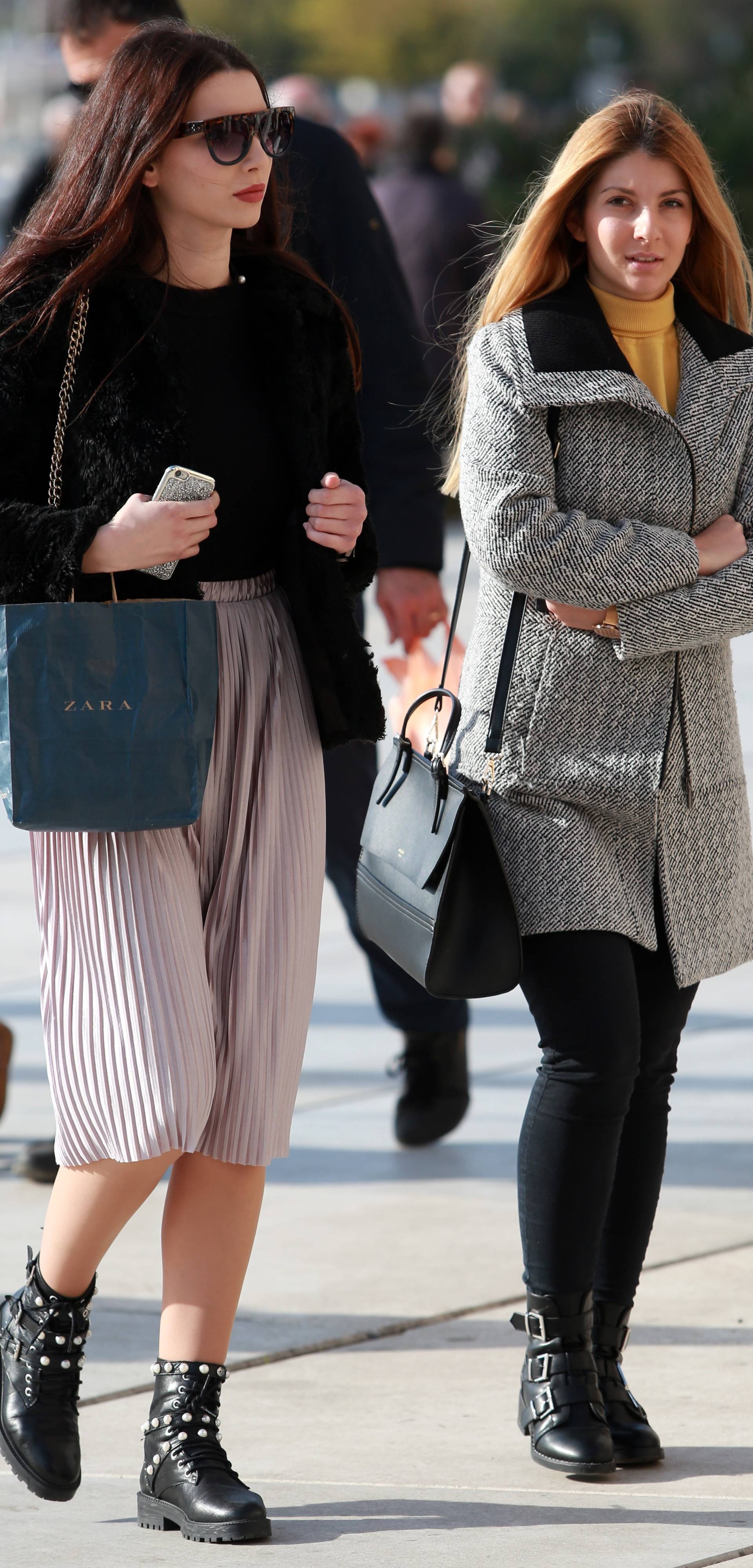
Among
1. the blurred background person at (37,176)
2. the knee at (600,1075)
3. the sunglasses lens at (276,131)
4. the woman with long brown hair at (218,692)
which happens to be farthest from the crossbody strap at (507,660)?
the blurred background person at (37,176)

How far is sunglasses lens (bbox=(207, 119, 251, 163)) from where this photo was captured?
9.19 feet

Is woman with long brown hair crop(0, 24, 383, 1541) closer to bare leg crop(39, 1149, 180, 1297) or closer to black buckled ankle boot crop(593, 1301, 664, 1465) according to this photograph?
bare leg crop(39, 1149, 180, 1297)

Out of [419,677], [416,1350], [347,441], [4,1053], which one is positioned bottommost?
[416,1350]

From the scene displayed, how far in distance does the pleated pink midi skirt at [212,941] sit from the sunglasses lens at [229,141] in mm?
569

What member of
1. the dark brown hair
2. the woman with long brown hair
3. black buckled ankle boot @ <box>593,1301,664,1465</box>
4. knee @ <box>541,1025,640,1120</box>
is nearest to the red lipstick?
the woman with long brown hair

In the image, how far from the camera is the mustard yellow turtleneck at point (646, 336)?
129 inches

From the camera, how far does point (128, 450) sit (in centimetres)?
276

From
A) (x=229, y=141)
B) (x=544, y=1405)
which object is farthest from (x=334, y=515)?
(x=544, y=1405)

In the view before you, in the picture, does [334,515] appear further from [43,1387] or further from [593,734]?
[43,1387]

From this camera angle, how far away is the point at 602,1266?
3295 millimetres

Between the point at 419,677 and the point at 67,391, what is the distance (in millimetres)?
1507

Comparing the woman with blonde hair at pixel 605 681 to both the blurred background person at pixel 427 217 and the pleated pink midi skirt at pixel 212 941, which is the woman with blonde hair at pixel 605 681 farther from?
the blurred background person at pixel 427 217

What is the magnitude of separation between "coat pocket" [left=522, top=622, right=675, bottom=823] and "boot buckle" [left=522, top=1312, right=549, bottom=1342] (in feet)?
2.44

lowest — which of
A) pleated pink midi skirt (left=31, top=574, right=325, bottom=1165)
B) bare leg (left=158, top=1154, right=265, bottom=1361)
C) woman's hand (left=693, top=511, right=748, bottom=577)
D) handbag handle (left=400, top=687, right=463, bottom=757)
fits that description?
bare leg (left=158, top=1154, right=265, bottom=1361)
